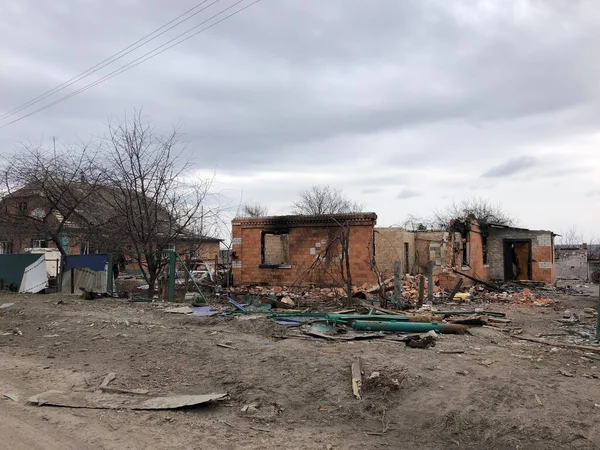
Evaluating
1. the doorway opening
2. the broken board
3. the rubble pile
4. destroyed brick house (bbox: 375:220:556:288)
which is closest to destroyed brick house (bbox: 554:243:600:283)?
the doorway opening

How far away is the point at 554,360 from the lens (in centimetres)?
722

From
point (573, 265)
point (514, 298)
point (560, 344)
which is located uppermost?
point (573, 265)

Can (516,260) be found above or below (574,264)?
above

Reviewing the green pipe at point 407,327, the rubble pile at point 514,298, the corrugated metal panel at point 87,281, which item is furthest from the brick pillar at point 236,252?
the green pipe at point 407,327

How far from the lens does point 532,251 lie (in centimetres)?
2717

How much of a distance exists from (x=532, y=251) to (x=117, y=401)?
2600 centimetres

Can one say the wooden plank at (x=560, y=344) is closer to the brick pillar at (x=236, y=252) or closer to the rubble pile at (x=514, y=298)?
the rubble pile at (x=514, y=298)

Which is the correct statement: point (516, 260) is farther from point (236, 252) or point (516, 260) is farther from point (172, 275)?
point (172, 275)

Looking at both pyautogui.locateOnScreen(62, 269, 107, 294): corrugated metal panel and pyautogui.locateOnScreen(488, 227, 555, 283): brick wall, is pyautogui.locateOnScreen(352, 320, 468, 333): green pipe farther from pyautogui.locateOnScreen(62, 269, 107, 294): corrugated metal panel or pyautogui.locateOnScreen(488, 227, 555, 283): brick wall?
pyautogui.locateOnScreen(488, 227, 555, 283): brick wall

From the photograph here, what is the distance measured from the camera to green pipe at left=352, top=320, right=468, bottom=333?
8.69m

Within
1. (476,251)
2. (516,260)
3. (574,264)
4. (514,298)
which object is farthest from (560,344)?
(574,264)

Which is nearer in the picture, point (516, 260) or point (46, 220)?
point (46, 220)

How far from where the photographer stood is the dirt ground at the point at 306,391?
487cm

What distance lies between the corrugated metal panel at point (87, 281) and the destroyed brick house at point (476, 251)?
1140 cm
